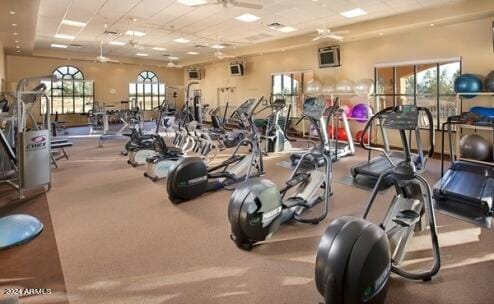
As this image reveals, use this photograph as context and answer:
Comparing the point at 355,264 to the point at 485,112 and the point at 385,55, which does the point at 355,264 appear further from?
the point at 385,55

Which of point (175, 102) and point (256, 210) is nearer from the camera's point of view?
point (256, 210)

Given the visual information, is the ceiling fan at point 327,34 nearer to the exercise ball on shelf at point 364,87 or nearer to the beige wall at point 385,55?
the beige wall at point 385,55

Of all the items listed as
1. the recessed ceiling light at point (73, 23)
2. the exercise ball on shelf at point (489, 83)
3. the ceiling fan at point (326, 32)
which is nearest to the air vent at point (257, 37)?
the ceiling fan at point (326, 32)

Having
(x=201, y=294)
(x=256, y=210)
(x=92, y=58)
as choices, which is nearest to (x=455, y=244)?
(x=256, y=210)

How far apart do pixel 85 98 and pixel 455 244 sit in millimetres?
16776

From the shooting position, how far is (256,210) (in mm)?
3033

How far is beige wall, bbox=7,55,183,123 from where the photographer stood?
47.3 ft

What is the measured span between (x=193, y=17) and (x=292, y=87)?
4859mm

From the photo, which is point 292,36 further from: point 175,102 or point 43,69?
point 43,69

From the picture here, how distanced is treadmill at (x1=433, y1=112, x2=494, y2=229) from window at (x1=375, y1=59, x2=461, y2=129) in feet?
8.70

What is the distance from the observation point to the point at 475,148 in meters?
5.97

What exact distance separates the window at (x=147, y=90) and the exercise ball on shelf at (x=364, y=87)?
12.2m

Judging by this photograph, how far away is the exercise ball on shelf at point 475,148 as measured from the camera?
5969mm

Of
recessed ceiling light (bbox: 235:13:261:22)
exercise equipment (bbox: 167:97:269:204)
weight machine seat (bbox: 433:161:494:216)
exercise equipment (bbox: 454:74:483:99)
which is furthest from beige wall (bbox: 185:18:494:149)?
exercise equipment (bbox: 167:97:269:204)
